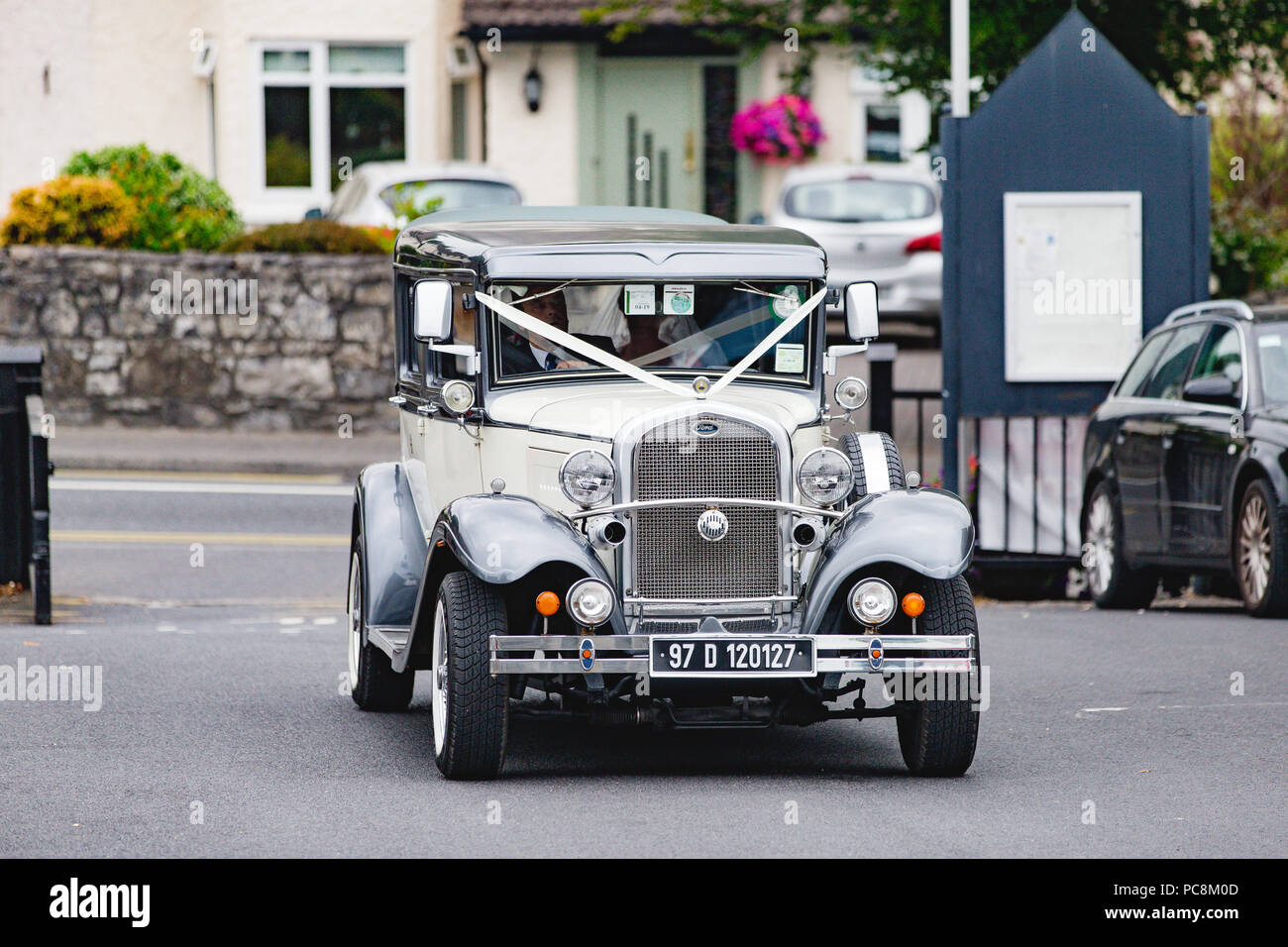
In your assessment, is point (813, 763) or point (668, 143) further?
point (668, 143)

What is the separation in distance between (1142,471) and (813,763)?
5.39 meters

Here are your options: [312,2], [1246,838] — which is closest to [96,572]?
[1246,838]

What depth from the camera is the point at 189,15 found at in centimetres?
2864

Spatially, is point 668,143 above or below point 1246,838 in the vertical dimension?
above

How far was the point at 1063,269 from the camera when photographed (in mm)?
14414

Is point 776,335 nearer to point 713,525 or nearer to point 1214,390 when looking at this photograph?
point 713,525

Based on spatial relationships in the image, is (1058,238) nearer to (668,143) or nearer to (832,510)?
(832,510)

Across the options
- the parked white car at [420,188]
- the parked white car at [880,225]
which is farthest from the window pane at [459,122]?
the parked white car at [880,225]

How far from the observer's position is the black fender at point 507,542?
7.09 metres

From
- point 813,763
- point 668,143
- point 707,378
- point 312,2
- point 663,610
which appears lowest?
point 813,763

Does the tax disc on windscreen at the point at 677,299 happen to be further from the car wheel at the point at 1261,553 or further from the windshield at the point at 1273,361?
the windshield at the point at 1273,361

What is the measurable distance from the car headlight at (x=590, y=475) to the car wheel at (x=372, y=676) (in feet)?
5.82

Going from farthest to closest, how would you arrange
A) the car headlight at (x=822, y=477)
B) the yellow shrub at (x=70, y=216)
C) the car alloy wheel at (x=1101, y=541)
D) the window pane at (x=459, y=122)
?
the window pane at (x=459, y=122) → the yellow shrub at (x=70, y=216) → the car alloy wheel at (x=1101, y=541) → the car headlight at (x=822, y=477)
